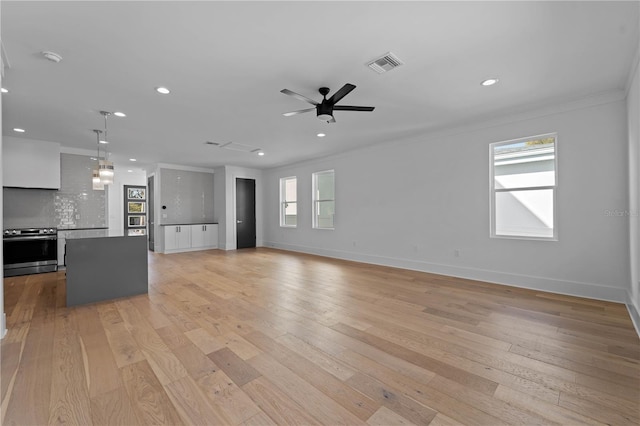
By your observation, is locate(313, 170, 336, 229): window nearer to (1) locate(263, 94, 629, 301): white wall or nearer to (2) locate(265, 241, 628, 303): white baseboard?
(1) locate(263, 94, 629, 301): white wall

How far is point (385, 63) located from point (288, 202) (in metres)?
6.39

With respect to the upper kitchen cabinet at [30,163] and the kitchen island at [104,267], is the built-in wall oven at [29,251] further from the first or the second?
the kitchen island at [104,267]

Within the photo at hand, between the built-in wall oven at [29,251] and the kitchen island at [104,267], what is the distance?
250 centimetres

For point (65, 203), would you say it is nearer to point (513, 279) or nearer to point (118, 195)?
point (118, 195)

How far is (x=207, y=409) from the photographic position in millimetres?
1648

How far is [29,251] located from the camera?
17.1 ft

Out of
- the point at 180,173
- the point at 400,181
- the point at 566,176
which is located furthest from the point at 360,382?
the point at 180,173

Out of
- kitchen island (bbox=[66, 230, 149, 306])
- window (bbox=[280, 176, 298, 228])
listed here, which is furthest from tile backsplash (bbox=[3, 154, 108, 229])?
window (bbox=[280, 176, 298, 228])

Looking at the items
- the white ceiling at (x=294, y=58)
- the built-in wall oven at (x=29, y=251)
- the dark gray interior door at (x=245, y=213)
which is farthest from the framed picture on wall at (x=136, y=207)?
→ the white ceiling at (x=294, y=58)

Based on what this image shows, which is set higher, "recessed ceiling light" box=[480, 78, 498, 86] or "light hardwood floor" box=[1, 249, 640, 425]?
"recessed ceiling light" box=[480, 78, 498, 86]

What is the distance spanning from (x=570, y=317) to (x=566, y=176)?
6.57ft

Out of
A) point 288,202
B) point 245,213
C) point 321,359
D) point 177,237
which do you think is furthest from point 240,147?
point 321,359

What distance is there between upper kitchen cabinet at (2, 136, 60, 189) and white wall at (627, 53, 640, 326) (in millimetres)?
9031

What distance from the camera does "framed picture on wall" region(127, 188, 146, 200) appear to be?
10102 mm
